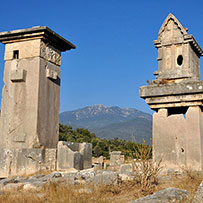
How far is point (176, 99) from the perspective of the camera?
6.54m

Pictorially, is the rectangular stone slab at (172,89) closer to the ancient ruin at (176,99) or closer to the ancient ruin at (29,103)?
the ancient ruin at (176,99)

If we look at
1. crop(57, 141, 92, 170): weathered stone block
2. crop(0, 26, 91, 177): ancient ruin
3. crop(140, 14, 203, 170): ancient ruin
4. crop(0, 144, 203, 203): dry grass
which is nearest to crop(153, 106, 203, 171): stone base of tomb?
crop(140, 14, 203, 170): ancient ruin

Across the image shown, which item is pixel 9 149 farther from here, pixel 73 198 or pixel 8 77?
pixel 73 198

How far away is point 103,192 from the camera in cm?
484

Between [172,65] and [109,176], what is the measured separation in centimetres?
291

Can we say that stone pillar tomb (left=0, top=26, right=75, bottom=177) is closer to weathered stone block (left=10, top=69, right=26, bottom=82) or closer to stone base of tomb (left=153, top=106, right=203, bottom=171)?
weathered stone block (left=10, top=69, right=26, bottom=82)

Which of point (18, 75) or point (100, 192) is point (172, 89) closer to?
point (100, 192)

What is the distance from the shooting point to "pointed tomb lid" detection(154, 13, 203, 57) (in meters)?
6.90

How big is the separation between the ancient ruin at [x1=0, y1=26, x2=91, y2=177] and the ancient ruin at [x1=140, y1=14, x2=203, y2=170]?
342 cm

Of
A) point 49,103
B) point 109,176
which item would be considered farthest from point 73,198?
point 49,103

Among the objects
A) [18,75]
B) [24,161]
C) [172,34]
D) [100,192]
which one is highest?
[172,34]

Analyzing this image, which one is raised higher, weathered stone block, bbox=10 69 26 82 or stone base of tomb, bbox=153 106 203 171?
weathered stone block, bbox=10 69 26 82

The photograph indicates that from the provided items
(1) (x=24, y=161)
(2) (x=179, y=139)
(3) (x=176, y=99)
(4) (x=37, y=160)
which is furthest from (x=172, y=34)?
(1) (x=24, y=161)

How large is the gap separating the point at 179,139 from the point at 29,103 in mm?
4466
